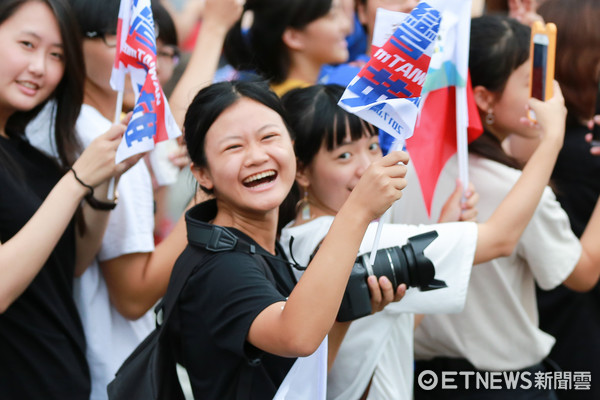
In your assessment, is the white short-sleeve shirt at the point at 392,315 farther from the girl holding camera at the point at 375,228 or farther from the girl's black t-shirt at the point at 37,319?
the girl's black t-shirt at the point at 37,319

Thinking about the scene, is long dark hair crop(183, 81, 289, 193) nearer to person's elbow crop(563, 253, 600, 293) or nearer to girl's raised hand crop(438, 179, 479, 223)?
girl's raised hand crop(438, 179, 479, 223)

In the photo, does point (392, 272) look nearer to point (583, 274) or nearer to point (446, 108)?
point (446, 108)

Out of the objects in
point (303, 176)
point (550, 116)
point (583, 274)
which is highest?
point (550, 116)

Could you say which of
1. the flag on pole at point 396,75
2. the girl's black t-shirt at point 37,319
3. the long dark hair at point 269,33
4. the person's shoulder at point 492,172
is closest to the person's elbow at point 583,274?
the person's shoulder at point 492,172

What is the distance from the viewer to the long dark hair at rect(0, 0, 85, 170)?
8.22ft

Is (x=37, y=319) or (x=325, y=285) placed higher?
(x=325, y=285)

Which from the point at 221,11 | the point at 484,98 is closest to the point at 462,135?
the point at 484,98

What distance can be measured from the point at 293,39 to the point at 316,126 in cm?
153

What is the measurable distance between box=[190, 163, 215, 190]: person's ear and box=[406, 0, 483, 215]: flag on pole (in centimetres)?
71

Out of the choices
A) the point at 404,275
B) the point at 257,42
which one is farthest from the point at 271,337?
the point at 257,42

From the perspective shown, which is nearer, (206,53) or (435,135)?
(435,135)

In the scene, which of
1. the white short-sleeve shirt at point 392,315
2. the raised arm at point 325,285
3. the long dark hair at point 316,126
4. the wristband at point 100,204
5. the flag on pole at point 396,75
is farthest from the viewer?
the long dark hair at point 316,126

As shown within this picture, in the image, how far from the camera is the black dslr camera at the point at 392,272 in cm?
196

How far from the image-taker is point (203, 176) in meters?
2.20
